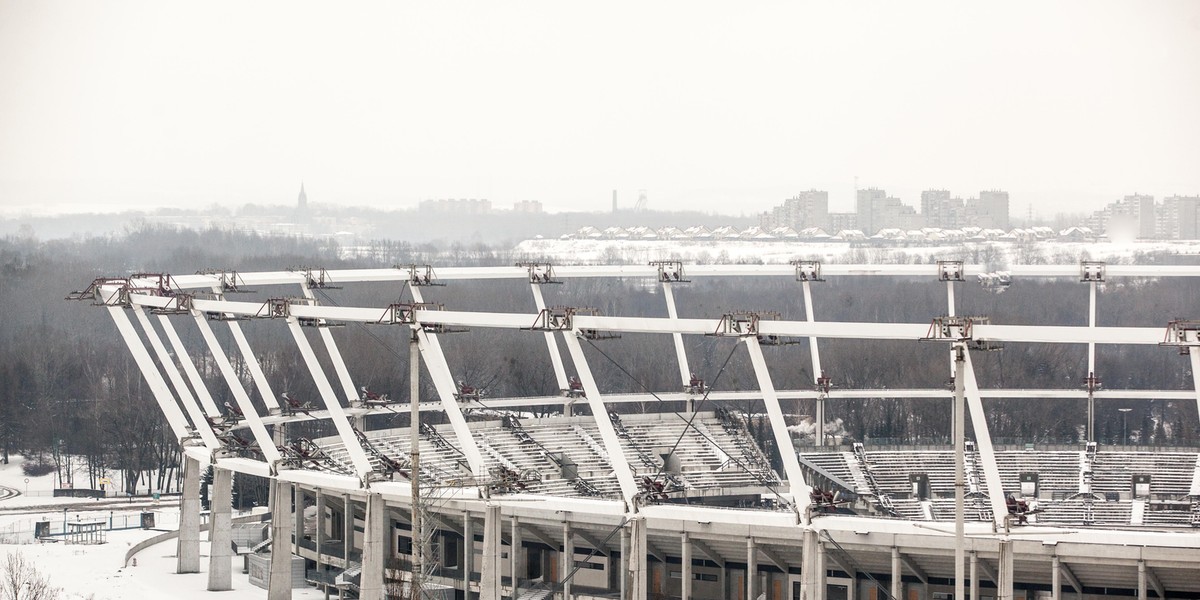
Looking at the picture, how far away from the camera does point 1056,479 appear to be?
55719 millimetres

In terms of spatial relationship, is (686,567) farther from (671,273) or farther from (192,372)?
(671,273)

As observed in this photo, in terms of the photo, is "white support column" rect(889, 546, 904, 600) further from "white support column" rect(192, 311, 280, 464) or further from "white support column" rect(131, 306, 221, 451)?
"white support column" rect(131, 306, 221, 451)

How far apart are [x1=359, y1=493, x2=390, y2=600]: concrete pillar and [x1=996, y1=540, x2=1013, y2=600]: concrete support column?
636 inches

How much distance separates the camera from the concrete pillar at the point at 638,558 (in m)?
40.0

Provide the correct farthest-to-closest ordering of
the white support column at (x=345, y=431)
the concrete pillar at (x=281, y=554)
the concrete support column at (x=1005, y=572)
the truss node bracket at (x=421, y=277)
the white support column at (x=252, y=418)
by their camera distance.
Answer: the truss node bracket at (x=421, y=277), the white support column at (x=252, y=418), the concrete pillar at (x=281, y=554), the white support column at (x=345, y=431), the concrete support column at (x=1005, y=572)

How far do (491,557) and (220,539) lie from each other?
35.5ft

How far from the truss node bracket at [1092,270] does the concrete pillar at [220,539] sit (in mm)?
29807

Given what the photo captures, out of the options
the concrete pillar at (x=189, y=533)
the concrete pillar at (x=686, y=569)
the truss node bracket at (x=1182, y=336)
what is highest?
the truss node bracket at (x=1182, y=336)

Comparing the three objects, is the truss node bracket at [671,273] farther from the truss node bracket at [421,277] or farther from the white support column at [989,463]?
the white support column at [989,463]

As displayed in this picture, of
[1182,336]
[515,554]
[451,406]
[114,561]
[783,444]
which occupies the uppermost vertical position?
[1182,336]

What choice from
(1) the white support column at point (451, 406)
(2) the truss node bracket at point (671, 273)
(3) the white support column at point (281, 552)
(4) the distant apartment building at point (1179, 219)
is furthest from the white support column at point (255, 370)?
(4) the distant apartment building at point (1179, 219)

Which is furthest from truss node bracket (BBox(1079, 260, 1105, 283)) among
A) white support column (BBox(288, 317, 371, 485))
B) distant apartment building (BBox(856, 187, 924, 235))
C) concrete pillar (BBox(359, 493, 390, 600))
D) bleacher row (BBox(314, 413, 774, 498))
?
distant apartment building (BBox(856, 187, 924, 235))

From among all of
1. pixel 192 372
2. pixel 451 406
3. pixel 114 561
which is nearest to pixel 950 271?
pixel 451 406

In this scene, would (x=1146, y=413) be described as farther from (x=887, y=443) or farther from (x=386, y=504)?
(x=386, y=504)
